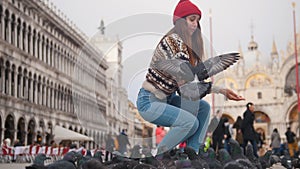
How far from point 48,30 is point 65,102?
5612 mm

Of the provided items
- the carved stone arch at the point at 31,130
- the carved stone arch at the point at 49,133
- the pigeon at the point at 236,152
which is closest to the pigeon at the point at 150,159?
the pigeon at the point at 236,152

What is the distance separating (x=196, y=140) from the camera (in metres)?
4.16

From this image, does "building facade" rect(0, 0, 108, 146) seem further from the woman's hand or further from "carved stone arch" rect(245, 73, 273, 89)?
"carved stone arch" rect(245, 73, 273, 89)

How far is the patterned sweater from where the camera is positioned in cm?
362

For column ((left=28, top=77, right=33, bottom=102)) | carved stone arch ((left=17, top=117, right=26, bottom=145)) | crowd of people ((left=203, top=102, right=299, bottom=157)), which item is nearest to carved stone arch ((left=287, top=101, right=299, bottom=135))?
column ((left=28, top=77, right=33, bottom=102))

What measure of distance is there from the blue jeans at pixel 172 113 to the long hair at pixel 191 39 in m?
0.35

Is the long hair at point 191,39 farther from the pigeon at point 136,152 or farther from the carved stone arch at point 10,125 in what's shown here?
the carved stone arch at point 10,125

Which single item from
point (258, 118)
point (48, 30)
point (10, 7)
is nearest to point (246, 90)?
point (258, 118)

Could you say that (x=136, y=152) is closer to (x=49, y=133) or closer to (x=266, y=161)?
(x=266, y=161)

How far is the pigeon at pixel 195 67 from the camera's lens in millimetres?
3588

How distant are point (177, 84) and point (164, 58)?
8.9 inches

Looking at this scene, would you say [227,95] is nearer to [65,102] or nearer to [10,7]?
[10,7]

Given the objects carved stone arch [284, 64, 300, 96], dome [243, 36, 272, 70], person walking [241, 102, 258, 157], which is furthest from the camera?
dome [243, 36, 272, 70]

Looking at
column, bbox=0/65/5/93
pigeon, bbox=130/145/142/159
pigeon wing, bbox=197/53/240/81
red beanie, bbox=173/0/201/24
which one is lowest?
pigeon, bbox=130/145/142/159
